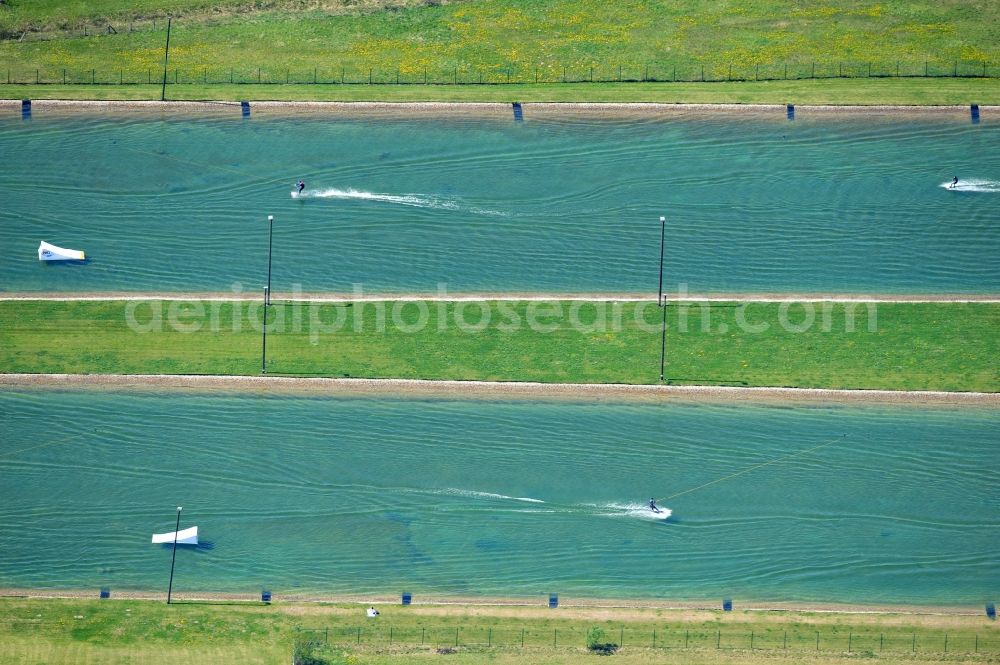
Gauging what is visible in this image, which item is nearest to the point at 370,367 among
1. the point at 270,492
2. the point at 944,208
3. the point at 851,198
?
the point at 270,492

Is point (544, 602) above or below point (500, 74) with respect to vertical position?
below

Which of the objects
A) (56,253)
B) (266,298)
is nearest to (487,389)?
(266,298)

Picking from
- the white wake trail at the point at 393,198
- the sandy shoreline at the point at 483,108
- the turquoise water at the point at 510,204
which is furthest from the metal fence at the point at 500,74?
the white wake trail at the point at 393,198

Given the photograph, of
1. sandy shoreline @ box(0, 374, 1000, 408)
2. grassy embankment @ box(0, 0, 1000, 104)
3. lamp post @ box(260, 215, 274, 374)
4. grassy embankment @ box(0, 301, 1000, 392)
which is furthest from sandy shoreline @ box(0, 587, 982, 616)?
grassy embankment @ box(0, 0, 1000, 104)

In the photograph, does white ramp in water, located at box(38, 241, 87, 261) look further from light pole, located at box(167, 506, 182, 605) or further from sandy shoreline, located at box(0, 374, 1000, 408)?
light pole, located at box(167, 506, 182, 605)

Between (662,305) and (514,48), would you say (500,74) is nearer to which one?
(514,48)
